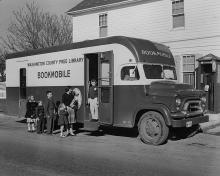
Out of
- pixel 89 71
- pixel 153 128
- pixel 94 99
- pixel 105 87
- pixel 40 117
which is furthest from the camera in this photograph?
pixel 40 117

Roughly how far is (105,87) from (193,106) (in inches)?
108

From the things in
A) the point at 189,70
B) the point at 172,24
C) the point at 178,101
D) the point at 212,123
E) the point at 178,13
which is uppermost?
the point at 178,13

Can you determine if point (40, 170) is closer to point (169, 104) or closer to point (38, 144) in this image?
point (38, 144)

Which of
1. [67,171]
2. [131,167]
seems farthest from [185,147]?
[67,171]

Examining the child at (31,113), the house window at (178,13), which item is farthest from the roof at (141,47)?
the house window at (178,13)

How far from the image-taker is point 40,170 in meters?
7.69

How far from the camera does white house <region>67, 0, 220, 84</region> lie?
1966 cm

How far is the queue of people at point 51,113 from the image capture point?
12.8 meters

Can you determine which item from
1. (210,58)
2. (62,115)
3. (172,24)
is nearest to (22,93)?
(62,115)

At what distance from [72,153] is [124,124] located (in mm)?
2562

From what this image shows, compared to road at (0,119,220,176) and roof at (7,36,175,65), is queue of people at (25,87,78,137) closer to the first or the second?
road at (0,119,220,176)

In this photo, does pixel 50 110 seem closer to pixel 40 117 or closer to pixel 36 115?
pixel 40 117

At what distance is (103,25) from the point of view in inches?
968

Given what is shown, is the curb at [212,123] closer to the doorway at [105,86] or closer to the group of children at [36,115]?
the doorway at [105,86]
